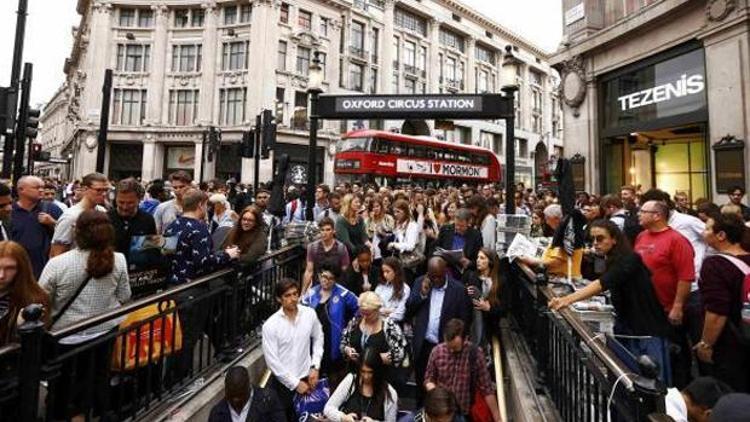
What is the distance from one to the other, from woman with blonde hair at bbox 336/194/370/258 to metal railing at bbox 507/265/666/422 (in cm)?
259

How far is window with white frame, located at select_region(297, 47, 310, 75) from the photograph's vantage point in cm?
3588

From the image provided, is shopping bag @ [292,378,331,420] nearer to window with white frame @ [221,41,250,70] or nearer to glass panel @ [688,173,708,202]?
glass panel @ [688,173,708,202]

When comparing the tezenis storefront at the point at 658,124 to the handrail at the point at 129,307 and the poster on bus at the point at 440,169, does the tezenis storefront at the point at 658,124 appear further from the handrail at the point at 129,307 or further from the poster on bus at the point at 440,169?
the handrail at the point at 129,307

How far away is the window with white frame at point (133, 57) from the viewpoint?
3569 centimetres

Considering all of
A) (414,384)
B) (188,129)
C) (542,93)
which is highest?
(542,93)

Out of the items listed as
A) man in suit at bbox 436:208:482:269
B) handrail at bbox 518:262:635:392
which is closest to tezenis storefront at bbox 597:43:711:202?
man in suit at bbox 436:208:482:269

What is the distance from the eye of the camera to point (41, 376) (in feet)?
8.67

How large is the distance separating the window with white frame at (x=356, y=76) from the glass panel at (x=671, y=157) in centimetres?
3005

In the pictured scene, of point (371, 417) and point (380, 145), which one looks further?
point (380, 145)

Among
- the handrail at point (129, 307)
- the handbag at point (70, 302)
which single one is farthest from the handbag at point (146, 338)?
the handbag at point (70, 302)

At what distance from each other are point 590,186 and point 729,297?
11586 millimetres

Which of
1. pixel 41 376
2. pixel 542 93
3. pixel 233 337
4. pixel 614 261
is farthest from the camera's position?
pixel 542 93

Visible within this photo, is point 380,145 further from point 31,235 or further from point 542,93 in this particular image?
point 542,93

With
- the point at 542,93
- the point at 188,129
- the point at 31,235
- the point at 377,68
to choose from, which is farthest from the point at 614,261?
the point at 542,93
